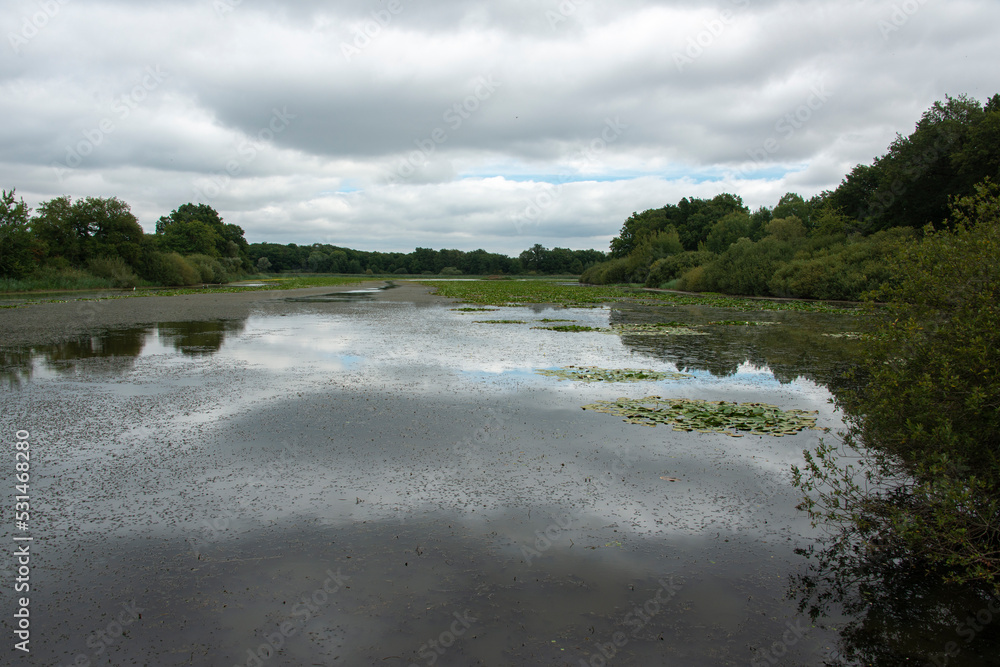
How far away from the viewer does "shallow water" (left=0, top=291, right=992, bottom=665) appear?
369 cm

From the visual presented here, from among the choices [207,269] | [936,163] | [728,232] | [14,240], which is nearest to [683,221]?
[728,232]

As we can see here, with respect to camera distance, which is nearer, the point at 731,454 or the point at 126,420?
the point at 731,454

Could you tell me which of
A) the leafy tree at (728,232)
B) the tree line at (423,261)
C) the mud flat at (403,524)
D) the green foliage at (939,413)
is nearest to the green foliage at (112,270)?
the mud flat at (403,524)

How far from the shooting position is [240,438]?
25.5ft

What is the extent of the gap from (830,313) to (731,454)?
2652 centimetres

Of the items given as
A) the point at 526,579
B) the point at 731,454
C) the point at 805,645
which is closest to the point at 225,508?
the point at 526,579

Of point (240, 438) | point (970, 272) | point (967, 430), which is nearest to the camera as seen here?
point (967, 430)

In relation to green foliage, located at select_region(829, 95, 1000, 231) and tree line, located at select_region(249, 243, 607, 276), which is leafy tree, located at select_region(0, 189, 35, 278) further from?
tree line, located at select_region(249, 243, 607, 276)

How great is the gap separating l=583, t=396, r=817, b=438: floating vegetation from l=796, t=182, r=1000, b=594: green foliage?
3.03 meters

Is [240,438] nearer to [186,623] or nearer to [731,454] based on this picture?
[186,623]

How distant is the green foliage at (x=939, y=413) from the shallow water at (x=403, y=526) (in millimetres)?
798

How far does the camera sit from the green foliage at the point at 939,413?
4016 millimetres

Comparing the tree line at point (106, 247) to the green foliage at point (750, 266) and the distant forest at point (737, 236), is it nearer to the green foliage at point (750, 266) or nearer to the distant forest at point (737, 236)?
the distant forest at point (737, 236)

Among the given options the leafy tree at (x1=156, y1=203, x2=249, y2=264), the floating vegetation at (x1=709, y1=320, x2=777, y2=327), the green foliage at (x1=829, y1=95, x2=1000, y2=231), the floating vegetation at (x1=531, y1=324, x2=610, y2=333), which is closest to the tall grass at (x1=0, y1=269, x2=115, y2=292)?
the leafy tree at (x1=156, y1=203, x2=249, y2=264)
